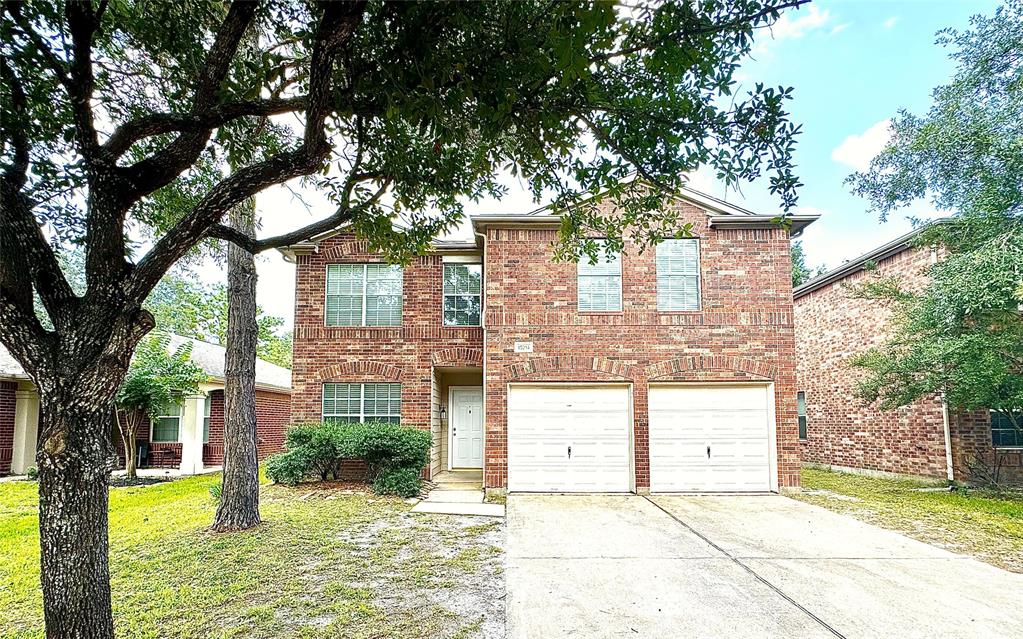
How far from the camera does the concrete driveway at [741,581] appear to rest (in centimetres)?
436

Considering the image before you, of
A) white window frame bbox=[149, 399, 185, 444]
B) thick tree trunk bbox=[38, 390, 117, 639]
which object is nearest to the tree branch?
thick tree trunk bbox=[38, 390, 117, 639]

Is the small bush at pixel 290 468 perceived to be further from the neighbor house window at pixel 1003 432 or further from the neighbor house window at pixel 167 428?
the neighbor house window at pixel 1003 432

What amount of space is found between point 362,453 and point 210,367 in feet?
26.6

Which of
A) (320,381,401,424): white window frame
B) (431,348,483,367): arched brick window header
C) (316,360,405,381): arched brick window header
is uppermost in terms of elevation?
(431,348,483,367): arched brick window header

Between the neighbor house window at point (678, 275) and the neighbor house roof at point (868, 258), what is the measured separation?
4.44m

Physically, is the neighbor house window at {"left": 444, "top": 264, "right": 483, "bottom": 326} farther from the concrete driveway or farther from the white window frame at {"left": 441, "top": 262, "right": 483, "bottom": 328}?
the concrete driveway

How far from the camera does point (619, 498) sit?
395 inches

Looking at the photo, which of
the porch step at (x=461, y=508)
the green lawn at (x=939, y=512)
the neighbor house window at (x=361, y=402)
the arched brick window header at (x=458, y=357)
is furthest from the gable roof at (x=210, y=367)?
the green lawn at (x=939, y=512)

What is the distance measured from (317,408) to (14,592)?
677 cm

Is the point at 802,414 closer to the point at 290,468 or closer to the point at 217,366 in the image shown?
the point at 290,468

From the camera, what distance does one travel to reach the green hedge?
34.6ft

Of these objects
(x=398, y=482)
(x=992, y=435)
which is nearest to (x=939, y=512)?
(x=992, y=435)

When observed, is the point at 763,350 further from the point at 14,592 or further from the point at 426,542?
the point at 14,592

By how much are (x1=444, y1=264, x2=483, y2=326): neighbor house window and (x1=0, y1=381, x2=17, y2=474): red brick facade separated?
1087cm
